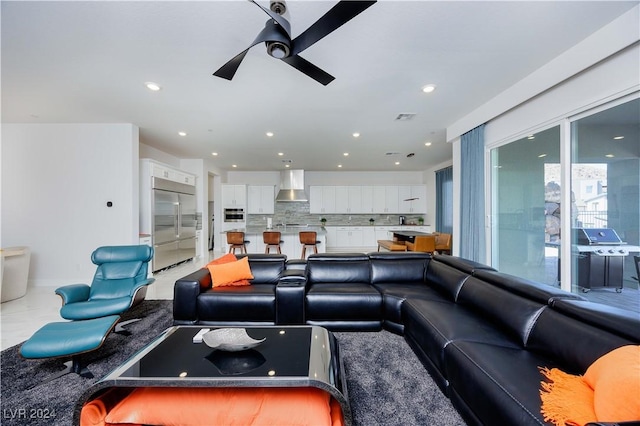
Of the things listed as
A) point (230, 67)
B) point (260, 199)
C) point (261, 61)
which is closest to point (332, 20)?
point (230, 67)

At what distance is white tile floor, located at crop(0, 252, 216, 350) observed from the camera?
103 inches

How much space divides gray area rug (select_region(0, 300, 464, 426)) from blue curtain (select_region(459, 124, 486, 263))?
2356 millimetres

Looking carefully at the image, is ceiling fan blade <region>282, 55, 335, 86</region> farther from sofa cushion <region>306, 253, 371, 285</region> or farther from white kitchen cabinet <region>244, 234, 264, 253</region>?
white kitchen cabinet <region>244, 234, 264, 253</region>

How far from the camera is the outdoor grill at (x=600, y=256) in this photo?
2.25m

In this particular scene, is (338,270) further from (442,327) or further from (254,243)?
(254,243)

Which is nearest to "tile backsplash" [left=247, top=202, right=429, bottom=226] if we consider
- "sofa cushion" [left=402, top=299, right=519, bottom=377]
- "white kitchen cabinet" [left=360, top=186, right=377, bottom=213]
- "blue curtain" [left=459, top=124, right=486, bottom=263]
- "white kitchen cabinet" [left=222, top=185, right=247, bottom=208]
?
"white kitchen cabinet" [left=360, top=186, right=377, bottom=213]

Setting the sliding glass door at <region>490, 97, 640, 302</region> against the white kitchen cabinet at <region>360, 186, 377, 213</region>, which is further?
the white kitchen cabinet at <region>360, 186, 377, 213</region>

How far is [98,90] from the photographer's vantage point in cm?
307

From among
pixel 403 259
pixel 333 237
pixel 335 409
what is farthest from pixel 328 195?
pixel 335 409

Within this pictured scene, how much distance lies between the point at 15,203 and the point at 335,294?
5827mm

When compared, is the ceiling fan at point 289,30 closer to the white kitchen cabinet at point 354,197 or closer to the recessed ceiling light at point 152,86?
the recessed ceiling light at point 152,86

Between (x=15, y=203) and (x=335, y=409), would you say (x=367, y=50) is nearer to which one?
(x=335, y=409)

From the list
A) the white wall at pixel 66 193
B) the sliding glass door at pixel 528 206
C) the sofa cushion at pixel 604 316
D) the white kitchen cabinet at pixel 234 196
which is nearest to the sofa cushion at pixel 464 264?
the sofa cushion at pixel 604 316

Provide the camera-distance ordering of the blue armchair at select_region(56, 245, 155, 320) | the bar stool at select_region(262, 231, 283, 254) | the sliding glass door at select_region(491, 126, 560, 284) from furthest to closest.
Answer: the bar stool at select_region(262, 231, 283, 254) → the sliding glass door at select_region(491, 126, 560, 284) → the blue armchair at select_region(56, 245, 155, 320)
